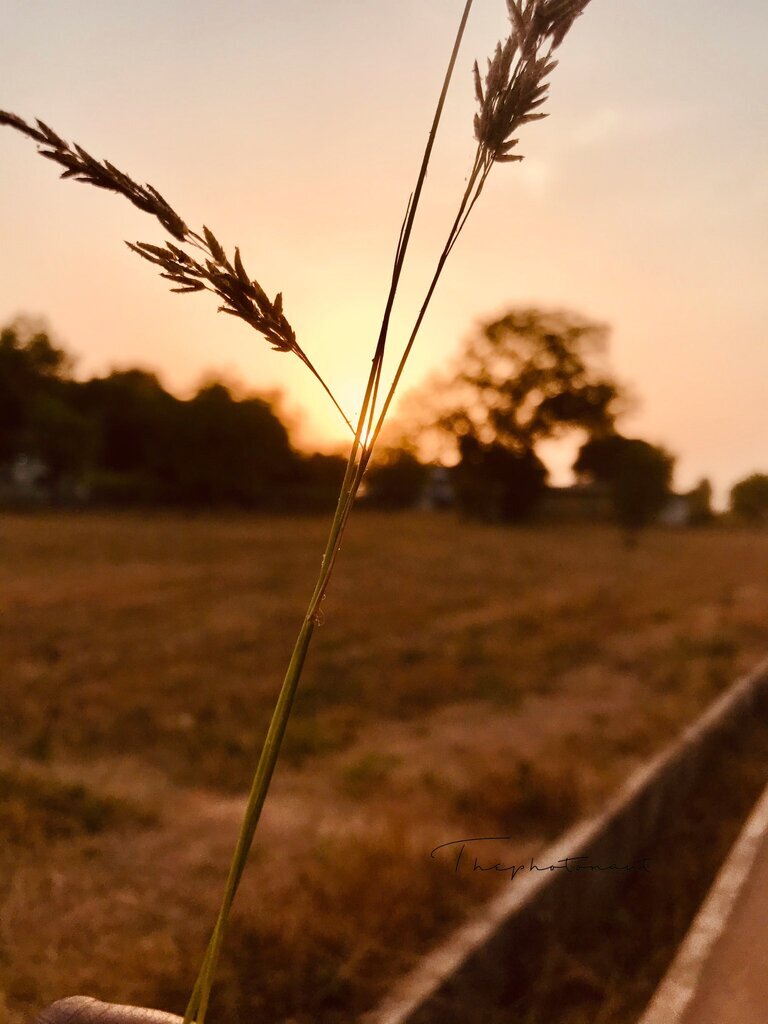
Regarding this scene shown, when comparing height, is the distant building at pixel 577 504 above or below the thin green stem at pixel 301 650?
above

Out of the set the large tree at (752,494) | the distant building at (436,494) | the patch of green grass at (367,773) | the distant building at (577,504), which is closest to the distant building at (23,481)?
the distant building at (436,494)

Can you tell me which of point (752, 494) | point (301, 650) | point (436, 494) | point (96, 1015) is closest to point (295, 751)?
point (96, 1015)

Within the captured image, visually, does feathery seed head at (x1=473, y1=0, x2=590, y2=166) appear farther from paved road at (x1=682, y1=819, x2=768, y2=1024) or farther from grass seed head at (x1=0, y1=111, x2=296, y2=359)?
paved road at (x1=682, y1=819, x2=768, y2=1024)

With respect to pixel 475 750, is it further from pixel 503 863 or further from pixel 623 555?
pixel 623 555

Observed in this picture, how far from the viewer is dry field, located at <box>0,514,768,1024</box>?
306cm

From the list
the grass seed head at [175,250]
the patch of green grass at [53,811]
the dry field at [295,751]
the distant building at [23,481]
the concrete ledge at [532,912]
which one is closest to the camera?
the grass seed head at [175,250]

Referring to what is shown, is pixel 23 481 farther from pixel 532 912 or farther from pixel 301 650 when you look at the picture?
pixel 301 650

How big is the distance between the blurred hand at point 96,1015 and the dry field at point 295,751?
113 cm

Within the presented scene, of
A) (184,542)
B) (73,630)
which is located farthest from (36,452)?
(73,630)

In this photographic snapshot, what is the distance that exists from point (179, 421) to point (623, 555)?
21516 mm

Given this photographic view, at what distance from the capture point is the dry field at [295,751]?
306 cm

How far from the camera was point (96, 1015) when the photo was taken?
1609mm

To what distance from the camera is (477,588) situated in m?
17.1

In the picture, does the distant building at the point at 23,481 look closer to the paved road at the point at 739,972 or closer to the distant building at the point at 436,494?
the distant building at the point at 436,494
